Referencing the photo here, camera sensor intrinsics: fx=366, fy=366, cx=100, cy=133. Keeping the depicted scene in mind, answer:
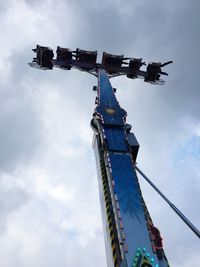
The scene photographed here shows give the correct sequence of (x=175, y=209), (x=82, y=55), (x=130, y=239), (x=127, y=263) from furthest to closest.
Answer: (x=82, y=55), (x=130, y=239), (x=127, y=263), (x=175, y=209)

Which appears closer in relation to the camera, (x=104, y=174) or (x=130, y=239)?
(x=130, y=239)

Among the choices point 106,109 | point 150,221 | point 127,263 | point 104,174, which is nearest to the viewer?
point 127,263

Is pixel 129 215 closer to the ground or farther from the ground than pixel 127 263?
farther from the ground

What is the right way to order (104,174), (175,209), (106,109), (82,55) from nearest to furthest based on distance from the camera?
1. (175,209)
2. (104,174)
3. (106,109)
4. (82,55)

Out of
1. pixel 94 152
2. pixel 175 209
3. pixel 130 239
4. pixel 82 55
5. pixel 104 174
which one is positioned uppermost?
pixel 82 55

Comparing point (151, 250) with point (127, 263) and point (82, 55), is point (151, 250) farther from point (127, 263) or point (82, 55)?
point (82, 55)

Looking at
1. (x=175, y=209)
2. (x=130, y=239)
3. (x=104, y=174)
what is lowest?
(x=175, y=209)

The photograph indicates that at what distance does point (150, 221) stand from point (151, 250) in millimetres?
858

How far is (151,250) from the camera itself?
7184 millimetres

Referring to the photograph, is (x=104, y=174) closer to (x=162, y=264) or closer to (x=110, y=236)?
(x=110, y=236)

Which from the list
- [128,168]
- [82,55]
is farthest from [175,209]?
[82,55]

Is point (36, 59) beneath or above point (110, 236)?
above

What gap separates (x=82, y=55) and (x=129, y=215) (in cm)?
1103

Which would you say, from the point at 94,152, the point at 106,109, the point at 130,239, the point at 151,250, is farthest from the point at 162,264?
the point at 106,109
